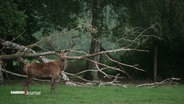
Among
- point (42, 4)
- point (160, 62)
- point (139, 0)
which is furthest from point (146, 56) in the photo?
point (42, 4)

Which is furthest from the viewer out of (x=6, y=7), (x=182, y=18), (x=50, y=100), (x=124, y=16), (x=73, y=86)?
(x=124, y=16)

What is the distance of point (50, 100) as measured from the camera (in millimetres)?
14336

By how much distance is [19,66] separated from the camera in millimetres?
31719

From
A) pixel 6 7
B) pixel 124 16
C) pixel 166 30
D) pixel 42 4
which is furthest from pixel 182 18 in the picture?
pixel 6 7

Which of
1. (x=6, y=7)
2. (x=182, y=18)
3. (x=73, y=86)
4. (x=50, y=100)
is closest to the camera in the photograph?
(x=50, y=100)

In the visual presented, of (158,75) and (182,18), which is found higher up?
(182,18)

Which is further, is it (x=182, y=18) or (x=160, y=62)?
(x=160, y=62)

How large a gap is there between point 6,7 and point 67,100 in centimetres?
1091

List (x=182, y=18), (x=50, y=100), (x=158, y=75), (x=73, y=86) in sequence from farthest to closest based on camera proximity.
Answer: (x=158, y=75), (x=182, y=18), (x=73, y=86), (x=50, y=100)

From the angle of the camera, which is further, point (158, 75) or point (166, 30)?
point (158, 75)

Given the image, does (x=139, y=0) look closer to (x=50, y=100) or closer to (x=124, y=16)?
(x=124, y=16)

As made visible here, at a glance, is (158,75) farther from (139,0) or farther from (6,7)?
(6,7)

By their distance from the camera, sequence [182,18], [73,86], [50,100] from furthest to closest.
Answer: [182,18] < [73,86] < [50,100]

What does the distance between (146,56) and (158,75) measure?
1.40 metres
